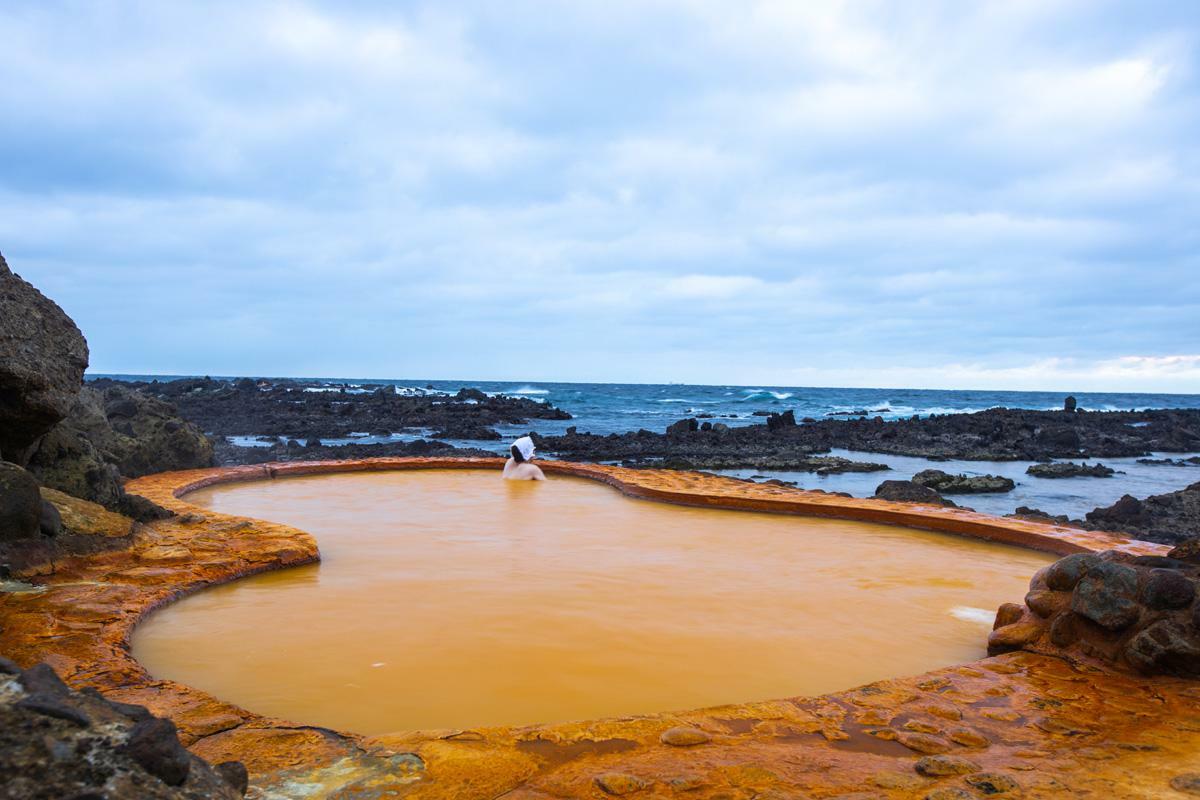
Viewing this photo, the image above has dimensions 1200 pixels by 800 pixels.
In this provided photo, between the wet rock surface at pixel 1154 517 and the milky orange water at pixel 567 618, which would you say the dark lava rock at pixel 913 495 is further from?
the milky orange water at pixel 567 618

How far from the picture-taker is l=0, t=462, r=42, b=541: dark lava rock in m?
3.85

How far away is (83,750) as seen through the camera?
54.1 inches

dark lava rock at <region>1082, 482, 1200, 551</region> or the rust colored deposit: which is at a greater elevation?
the rust colored deposit

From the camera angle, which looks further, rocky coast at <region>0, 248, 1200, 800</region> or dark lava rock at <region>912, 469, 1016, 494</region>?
dark lava rock at <region>912, 469, 1016, 494</region>

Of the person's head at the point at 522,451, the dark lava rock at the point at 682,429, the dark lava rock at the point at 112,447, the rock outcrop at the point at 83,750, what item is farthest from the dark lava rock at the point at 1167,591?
the dark lava rock at the point at 682,429

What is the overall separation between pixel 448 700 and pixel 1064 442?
81.1ft

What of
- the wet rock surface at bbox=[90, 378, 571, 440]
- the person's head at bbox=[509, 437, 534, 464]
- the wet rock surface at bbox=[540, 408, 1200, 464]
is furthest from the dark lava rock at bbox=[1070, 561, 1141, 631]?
the wet rock surface at bbox=[90, 378, 571, 440]

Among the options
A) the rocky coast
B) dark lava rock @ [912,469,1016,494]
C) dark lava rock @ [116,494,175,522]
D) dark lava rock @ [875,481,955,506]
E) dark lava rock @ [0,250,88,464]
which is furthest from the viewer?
dark lava rock @ [912,469,1016,494]

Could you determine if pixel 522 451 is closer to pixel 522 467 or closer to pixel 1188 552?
pixel 522 467

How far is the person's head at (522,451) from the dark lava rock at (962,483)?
8357 millimetres

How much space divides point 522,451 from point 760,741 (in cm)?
689

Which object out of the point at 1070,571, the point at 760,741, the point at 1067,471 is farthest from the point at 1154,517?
the point at 760,741

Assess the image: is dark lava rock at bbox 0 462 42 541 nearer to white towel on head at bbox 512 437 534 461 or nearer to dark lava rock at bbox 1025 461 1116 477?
white towel on head at bbox 512 437 534 461

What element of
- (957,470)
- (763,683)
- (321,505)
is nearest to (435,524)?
(321,505)
